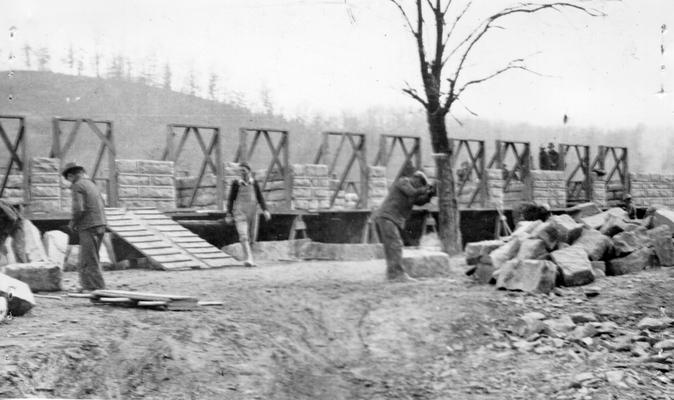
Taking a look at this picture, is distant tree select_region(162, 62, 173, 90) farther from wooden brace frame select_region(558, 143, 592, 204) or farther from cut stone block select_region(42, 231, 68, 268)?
cut stone block select_region(42, 231, 68, 268)

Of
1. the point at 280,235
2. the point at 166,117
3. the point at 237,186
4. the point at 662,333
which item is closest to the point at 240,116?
the point at 166,117

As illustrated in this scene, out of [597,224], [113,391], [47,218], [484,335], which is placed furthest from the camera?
[47,218]

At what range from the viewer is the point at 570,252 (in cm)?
1072

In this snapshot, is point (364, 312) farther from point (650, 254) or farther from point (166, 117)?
point (166, 117)

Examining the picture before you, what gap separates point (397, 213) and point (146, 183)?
624 centimetres

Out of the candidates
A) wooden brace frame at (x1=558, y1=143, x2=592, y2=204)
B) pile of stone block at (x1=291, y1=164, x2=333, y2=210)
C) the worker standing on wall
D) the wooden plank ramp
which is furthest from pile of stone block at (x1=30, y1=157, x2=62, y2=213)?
wooden brace frame at (x1=558, y1=143, x2=592, y2=204)

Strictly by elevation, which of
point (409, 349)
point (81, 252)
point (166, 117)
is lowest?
point (409, 349)

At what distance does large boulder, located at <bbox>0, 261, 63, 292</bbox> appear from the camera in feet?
31.7

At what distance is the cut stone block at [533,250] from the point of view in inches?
418

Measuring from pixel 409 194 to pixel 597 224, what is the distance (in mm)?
3378

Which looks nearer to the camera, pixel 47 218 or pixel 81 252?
pixel 81 252

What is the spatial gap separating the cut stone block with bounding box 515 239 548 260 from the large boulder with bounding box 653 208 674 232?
9.07 feet

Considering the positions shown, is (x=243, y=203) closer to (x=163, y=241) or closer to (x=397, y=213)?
(x=163, y=241)

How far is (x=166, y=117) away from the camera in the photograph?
53719 millimetres
